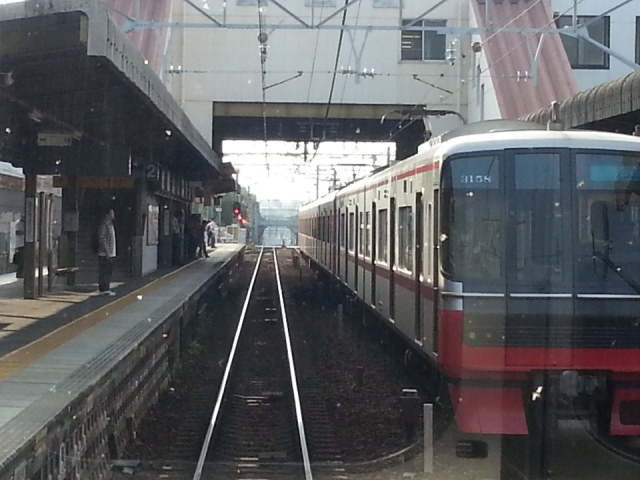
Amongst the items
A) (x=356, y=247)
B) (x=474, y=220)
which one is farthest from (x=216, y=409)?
(x=356, y=247)

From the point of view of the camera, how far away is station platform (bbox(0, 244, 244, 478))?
618 centimetres

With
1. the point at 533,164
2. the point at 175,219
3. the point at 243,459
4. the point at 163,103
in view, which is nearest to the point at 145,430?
the point at 243,459

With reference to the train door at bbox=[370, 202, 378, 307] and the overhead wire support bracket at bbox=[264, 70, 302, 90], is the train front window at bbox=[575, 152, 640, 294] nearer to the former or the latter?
the train door at bbox=[370, 202, 378, 307]

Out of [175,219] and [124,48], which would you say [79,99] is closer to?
[124,48]

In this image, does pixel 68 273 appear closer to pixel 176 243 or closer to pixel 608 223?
pixel 176 243

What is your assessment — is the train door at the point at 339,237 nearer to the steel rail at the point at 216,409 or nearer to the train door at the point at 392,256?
the steel rail at the point at 216,409

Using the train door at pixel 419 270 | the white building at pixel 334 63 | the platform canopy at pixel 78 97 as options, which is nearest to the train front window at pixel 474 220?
the train door at pixel 419 270

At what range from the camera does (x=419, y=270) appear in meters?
9.45

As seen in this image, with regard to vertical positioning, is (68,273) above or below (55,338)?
above

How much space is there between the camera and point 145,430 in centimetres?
942

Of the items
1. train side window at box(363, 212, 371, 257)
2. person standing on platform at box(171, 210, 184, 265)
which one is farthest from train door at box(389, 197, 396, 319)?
person standing on platform at box(171, 210, 184, 265)

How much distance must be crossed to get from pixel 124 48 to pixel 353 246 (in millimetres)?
8194

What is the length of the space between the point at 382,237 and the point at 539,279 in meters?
5.33

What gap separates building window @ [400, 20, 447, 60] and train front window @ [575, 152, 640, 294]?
20074mm
